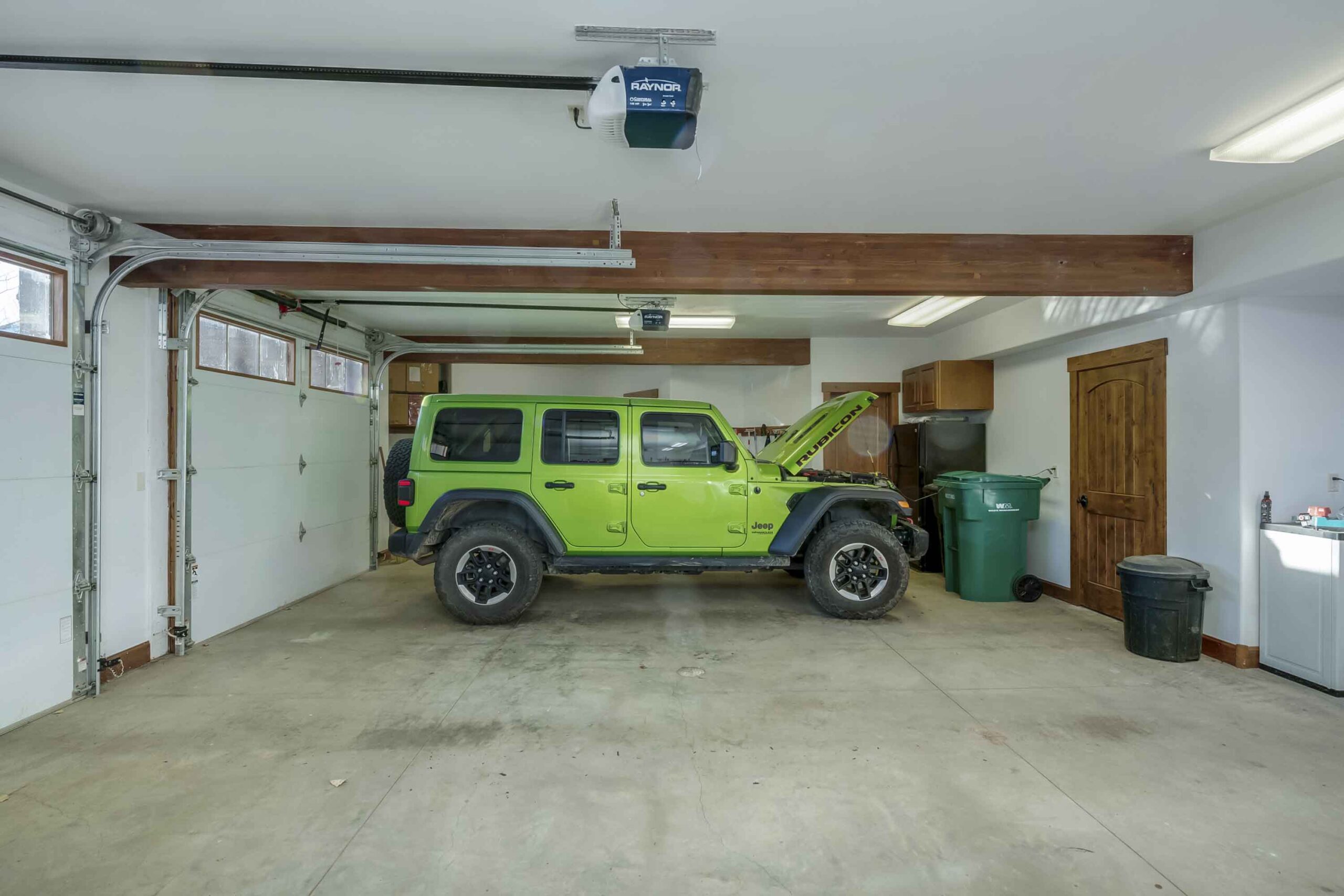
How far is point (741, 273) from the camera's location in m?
4.09

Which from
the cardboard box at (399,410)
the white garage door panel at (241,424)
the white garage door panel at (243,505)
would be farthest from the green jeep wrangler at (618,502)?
the cardboard box at (399,410)

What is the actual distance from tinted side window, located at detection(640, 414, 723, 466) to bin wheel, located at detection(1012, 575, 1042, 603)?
10.5 feet

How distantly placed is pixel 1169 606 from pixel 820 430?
8.95 ft

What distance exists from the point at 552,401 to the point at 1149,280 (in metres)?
4.51

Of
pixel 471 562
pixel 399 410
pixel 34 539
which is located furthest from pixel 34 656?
pixel 399 410

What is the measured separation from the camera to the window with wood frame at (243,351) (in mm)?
4566

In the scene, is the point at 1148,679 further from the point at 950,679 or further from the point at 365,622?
the point at 365,622

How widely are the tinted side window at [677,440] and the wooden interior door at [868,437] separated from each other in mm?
3276

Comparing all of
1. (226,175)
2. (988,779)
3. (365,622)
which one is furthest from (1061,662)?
(226,175)

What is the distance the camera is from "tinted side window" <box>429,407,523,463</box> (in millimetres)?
5062

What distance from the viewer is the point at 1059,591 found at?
19.0 ft

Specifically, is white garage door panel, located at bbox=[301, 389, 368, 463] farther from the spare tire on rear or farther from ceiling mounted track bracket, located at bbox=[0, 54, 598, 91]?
ceiling mounted track bracket, located at bbox=[0, 54, 598, 91]

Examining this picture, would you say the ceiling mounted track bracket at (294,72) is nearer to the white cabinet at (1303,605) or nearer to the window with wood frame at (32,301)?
the window with wood frame at (32,301)

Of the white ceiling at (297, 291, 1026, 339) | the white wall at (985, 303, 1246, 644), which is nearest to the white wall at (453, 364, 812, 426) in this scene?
the white ceiling at (297, 291, 1026, 339)
